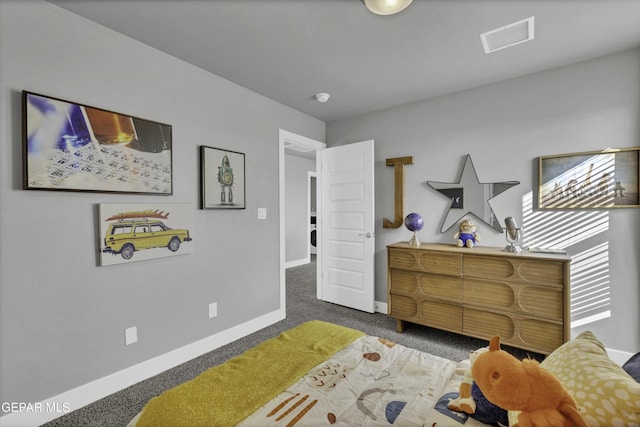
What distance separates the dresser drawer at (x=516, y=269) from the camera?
88.3 inches

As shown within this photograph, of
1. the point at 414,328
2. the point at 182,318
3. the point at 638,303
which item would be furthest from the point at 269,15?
the point at 638,303

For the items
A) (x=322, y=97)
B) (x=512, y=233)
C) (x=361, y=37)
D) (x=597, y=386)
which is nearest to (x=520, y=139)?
(x=512, y=233)

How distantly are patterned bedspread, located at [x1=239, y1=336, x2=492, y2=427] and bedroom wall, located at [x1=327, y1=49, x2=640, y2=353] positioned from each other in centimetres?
209

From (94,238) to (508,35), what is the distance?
3.33 metres

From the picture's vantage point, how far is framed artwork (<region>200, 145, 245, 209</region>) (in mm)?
2617

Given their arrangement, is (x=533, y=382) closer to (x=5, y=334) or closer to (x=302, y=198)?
(x=5, y=334)

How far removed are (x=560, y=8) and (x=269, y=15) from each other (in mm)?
1893

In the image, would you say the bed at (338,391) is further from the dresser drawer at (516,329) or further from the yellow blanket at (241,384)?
the dresser drawer at (516,329)

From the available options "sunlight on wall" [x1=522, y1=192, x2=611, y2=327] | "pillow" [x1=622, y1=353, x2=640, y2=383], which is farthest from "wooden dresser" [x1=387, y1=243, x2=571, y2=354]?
"pillow" [x1=622, y1=353, x2=640, y2=383]

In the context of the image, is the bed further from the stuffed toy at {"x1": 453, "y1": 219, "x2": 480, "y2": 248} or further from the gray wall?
the gray wall

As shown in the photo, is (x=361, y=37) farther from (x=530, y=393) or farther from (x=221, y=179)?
(x=530, y=393)

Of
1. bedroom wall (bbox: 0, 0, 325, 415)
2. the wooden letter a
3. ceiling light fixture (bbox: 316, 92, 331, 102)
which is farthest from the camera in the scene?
the wooden letter a

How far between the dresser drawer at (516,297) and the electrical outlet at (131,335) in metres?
2.80

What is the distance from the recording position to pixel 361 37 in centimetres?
213
